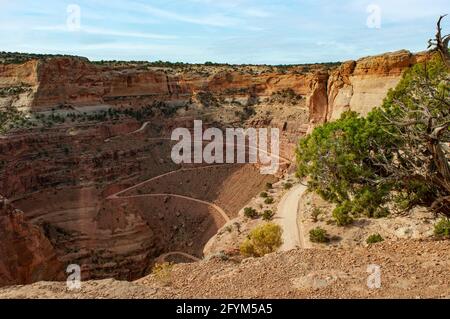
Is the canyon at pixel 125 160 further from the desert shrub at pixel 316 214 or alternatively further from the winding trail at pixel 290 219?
the desert shrub at pixel 316 214

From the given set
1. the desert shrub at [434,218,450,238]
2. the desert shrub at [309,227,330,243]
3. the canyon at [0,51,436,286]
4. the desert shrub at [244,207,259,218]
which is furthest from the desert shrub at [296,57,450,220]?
the desert shrub at [244,207,259,218]

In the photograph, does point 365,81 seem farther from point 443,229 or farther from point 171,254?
point 443,229

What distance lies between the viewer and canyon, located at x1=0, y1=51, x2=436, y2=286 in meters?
33.2

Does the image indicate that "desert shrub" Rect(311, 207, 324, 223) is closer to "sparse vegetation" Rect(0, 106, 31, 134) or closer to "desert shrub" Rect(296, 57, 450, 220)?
"desert shrub" Rect(296, 57, 450, 220)

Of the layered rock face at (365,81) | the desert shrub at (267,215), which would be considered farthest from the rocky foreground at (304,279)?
the layered rock face at (365,81)

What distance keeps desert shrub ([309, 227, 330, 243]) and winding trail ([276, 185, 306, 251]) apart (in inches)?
27.8

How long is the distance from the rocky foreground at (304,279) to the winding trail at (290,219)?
428 inches

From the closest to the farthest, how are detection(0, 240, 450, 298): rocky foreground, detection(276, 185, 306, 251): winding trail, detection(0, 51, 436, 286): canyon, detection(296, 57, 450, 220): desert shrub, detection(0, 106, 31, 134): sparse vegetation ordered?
detection(0, 240, 450, 298): rocky foreground → detection(296, 57, 450, 220): desert shrub → detection(276, 185, 306, 251): winding trail → detection(0, 51, 436, 286): canyon → detection(0, 106, 31, 134): sparse vegetation

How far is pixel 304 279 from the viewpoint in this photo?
394 inches

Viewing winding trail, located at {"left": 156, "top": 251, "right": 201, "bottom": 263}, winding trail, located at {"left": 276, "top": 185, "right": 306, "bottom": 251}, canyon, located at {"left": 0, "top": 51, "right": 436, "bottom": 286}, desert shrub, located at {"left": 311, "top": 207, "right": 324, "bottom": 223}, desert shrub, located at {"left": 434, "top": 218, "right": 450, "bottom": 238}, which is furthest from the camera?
winding trail, located at {"left": 156, "top": 251, "right": 201, "bottom": 263}

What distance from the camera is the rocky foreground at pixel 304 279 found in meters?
9.20

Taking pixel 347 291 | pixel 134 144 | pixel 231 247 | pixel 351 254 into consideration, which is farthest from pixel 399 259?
pixel 134 144

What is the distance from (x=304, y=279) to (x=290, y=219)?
63.1 ft
